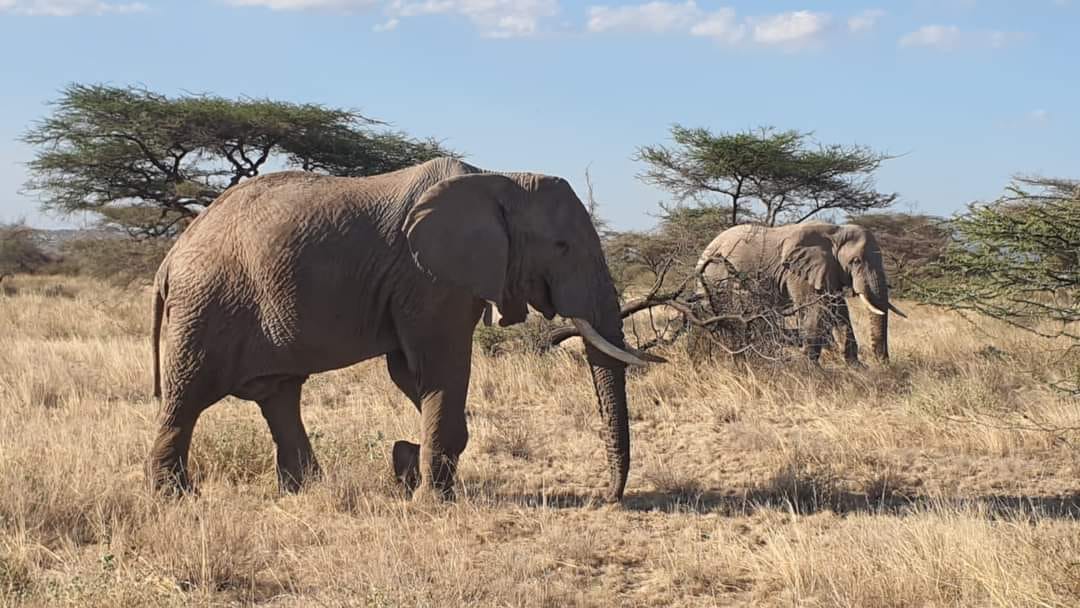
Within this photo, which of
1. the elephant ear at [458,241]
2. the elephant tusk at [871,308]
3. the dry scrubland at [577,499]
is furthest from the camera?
the elephant tusk at [871,308]

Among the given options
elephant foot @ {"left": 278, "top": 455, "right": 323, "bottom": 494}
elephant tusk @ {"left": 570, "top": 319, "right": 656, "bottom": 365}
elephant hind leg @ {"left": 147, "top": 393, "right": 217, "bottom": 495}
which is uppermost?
elephant tusk @ {"left": 570, "top": 319, "right": 656, "bottom": 365}

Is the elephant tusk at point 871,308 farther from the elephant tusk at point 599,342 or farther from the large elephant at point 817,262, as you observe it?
the elephant tusk at point 599,342

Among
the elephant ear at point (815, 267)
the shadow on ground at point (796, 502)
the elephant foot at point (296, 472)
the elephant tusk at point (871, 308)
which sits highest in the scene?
the elephant ear at point (815, 267)

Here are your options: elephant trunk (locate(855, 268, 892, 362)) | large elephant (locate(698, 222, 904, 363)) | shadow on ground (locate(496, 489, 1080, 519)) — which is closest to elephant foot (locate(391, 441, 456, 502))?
shadow on ground (locate(496, 489, 1080, 519))

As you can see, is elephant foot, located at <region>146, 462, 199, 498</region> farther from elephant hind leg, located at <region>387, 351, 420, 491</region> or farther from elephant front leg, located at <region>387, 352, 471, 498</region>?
elephant front leg, located at <region>387, 352, 471, 498</region>

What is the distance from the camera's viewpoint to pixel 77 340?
13008 millimetres

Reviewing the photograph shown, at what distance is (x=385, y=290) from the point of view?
5.90 m

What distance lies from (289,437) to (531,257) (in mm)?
1924

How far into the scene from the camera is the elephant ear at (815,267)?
13406 mm

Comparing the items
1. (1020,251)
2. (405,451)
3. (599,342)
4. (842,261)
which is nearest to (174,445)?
(405,451)

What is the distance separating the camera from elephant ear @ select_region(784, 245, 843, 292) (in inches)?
528

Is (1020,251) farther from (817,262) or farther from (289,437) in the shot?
(817,262)

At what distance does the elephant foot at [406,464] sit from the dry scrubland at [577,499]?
109mm

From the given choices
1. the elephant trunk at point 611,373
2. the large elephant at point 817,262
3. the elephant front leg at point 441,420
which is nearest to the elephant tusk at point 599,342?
the elephant trunk at point 611,373
